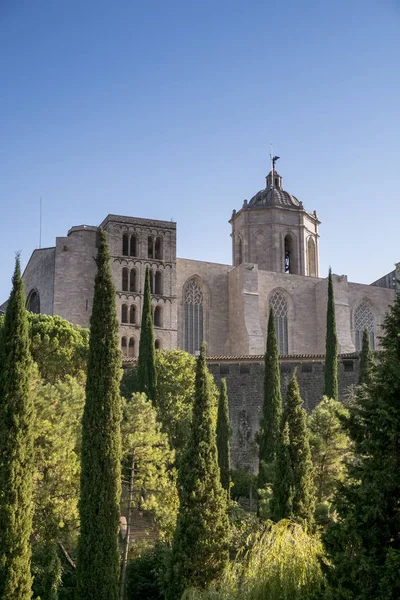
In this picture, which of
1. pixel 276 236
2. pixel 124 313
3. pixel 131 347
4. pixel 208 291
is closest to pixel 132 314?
pixel 124 313

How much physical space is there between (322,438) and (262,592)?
12.7 m

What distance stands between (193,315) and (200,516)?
33.6 metres

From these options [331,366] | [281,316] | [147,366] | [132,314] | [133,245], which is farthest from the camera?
[281,316]

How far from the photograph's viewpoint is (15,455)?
1429 centimetres

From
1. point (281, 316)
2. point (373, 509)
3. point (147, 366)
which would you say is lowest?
point (373, 509)

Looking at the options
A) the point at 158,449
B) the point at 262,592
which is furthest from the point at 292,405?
the point at 262,592

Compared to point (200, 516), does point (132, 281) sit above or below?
above

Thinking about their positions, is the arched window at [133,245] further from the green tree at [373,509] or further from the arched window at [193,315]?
the green tree at [373,509]

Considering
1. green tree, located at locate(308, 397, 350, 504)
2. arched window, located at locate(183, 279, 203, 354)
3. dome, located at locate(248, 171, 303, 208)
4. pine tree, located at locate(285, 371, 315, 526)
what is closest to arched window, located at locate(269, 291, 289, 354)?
arched window, located at locate(183, 279, 203, 354)

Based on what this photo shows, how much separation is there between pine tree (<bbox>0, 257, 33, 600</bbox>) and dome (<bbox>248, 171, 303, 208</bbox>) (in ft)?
144

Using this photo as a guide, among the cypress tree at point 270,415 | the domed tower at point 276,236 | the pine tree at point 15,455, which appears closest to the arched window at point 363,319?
the domed tower at point 276,236

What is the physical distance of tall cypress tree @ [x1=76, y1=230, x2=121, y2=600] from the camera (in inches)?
605

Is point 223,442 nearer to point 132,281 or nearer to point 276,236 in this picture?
point 132,281

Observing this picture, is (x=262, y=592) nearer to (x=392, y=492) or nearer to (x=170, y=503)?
(x=392, y=492)
